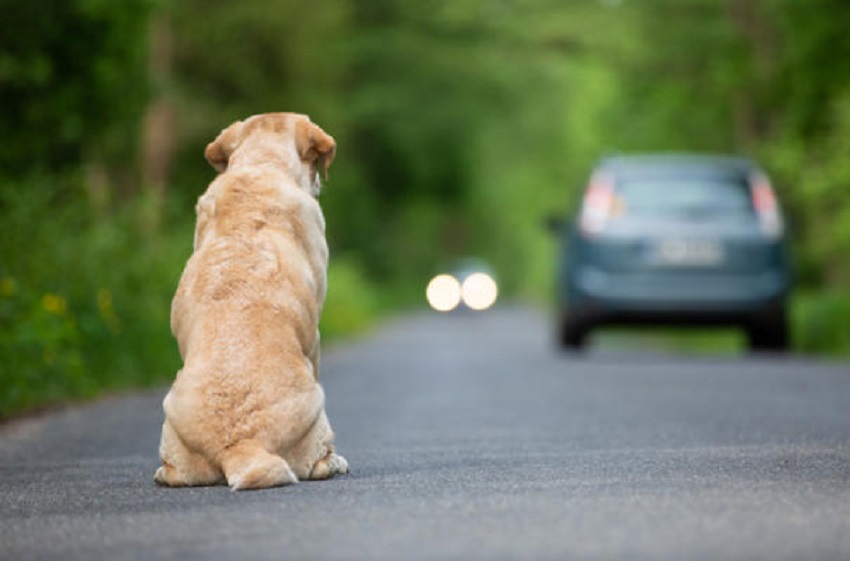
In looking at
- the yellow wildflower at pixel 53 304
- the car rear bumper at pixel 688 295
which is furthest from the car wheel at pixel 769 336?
the yellow wildflower at pixel 53 304

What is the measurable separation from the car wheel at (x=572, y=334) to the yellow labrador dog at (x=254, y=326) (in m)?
10.1

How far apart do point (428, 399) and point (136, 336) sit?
3.33 metres

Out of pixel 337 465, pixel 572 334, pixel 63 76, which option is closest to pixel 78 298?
pixel 63 76

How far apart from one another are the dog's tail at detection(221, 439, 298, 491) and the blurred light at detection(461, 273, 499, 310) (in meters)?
46.5

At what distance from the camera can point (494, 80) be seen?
153ft

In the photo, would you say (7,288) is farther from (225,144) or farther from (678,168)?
(678,168)

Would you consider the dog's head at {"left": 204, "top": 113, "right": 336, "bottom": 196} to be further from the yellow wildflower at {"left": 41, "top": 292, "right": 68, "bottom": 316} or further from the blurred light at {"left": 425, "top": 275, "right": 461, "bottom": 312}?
the blurred light at {"left": 425, "top": 275, "right": 461, "bottom": 312}

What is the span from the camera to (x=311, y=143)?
24.0 feet

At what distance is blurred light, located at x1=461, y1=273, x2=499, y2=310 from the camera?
174 feet

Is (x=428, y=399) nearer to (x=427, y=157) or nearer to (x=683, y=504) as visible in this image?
(x=683, y=504)

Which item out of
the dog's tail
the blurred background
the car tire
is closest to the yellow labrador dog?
the dog's tail

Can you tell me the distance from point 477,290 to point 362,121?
11667 mm

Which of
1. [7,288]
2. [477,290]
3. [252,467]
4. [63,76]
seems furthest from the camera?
[477,290]

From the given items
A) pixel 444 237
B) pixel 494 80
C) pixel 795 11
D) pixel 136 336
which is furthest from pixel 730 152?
pixel 444 237
